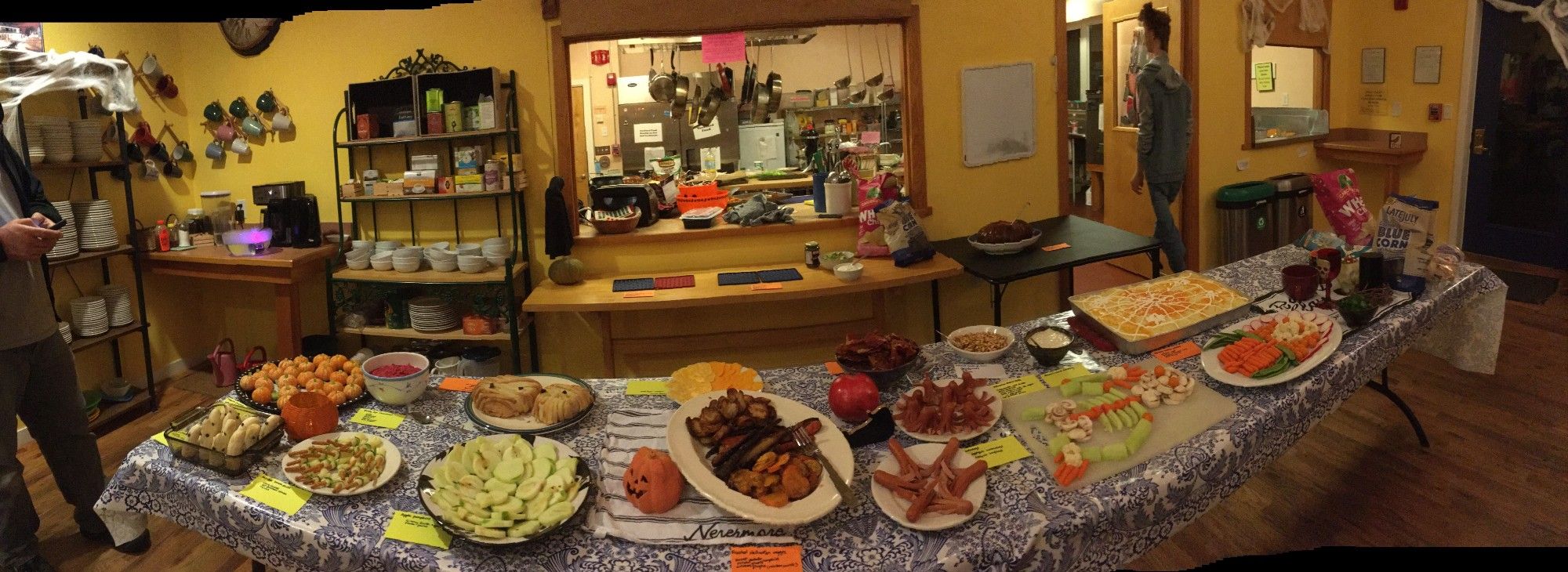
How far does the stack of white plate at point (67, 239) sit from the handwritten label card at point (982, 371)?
4038mm

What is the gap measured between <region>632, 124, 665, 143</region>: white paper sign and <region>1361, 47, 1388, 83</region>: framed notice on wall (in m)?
5.23

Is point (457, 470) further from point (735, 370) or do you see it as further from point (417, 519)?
point (735, 370)

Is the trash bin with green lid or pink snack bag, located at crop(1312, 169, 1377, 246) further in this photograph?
the trash bin with green lid

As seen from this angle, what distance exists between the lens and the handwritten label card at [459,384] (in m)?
2.54

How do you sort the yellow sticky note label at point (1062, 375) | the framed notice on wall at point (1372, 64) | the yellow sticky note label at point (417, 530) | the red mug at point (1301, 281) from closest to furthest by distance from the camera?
the yellow sticky note label at point (417, 530) → the yellow sticky note label at point (1062, 375) → the red mug at point (1301, 281) → the framed notice on wall at point (1372, 64)

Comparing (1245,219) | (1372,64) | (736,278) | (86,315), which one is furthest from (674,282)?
(1372,64)

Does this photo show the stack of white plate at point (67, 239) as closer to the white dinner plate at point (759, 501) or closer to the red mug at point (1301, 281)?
the white dinner plate at point (759, 501)

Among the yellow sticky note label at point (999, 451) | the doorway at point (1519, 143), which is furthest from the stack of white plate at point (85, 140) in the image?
the doorway at point (1519, 143)

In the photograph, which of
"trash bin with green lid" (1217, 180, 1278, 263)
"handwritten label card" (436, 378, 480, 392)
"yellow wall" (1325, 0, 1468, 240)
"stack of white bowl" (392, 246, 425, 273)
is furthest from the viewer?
"yellow wall" (1325, 0, 1468, 240)

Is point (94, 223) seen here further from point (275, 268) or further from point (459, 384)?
point (459, 384)

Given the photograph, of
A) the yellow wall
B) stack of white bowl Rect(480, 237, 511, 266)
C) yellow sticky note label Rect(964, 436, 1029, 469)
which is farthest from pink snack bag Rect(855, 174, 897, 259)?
the yellow wall

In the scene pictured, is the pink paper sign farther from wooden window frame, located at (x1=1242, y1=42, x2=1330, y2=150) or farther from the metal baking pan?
wooden window frame, located at (x1=1242, y1=42, x2=1330, y2=150)

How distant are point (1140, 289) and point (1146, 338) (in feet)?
1.26

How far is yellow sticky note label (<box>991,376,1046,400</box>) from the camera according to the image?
91.9 inches
